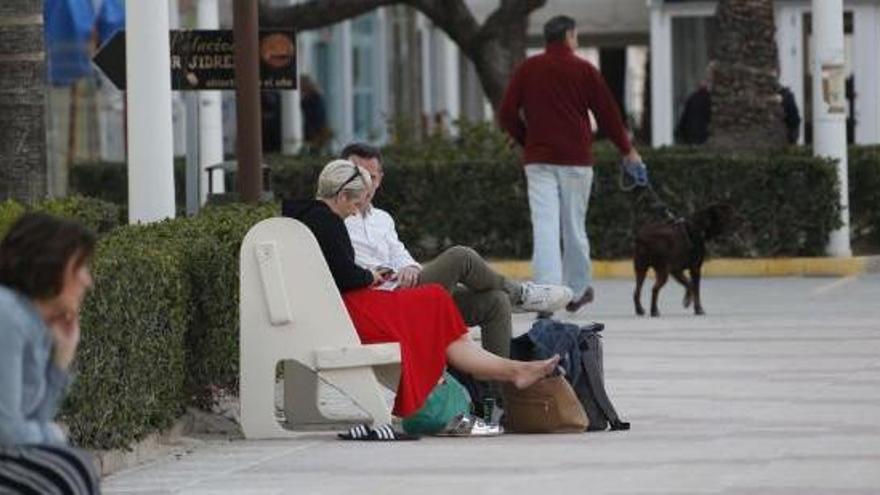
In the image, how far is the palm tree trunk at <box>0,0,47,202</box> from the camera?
47.9 feet

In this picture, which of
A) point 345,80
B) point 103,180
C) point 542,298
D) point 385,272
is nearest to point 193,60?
point 542,298

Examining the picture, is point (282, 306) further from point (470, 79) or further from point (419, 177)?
point (470, 79)

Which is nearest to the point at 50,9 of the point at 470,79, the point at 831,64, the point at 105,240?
the point at 831,64

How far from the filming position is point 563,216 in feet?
59.5

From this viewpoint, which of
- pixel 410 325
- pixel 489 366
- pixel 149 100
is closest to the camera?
pixel 410 325

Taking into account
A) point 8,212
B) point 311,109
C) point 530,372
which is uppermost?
point 311,109

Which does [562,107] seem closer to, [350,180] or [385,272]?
[385,272]

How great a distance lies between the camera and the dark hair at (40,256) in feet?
21.2

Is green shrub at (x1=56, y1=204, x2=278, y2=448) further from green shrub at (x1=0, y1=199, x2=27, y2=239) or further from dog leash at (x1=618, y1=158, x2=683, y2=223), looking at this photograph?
dog leash at (x1=618, y1=158, x2=683, y2=223)

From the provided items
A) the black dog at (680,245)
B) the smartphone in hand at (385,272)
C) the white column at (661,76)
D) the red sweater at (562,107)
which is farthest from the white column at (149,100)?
the white column at (661,76)

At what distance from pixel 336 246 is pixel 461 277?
33.4 inches

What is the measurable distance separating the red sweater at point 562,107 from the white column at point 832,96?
532cm

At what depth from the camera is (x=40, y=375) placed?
6.48 metres

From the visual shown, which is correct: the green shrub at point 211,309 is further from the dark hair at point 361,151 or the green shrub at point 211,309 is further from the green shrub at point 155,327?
the dark hair at point 361,151
